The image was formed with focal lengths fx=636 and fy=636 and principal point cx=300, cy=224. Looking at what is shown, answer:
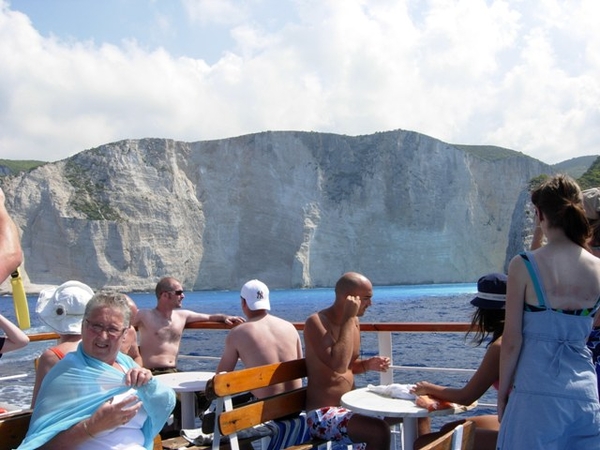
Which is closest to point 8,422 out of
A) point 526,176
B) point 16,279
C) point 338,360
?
point 16,279

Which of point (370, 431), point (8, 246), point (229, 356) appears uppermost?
point (8, 246)

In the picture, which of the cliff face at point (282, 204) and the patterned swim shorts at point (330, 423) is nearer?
the patterned swim shorts at point (330, 423)

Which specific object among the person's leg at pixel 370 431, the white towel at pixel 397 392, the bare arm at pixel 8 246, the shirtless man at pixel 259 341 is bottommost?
the person's leg at pixel 370 431

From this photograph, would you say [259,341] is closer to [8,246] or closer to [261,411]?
[261,411]

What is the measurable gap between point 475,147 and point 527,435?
82673 millimetres

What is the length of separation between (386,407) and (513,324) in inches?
28.3

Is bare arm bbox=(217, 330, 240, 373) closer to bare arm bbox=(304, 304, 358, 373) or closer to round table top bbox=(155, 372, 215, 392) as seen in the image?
round table top bbox=(155, 372, 215, 392)

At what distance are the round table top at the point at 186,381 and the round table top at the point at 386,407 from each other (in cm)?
91

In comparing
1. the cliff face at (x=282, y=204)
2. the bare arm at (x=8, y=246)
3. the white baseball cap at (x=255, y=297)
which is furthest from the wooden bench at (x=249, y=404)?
the cliff face at (x=282, y=204)

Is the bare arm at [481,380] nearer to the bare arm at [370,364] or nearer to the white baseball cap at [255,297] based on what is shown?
the bare arm at [370,364]

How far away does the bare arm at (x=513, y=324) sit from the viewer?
A: 1.94 meters

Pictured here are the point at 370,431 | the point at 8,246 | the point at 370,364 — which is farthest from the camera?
the point at 370,364

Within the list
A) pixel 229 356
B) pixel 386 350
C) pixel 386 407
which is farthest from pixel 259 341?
pixel 386 407

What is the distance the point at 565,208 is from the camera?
6.58ft
